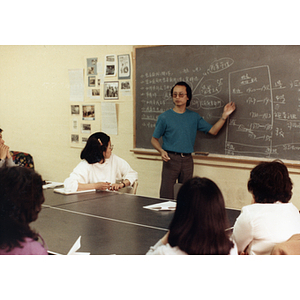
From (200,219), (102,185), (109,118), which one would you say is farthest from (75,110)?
(200,219)

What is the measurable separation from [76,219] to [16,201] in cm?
62

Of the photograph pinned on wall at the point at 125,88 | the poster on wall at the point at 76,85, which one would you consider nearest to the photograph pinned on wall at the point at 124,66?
the photograph pinned on wall at the point at 125,88

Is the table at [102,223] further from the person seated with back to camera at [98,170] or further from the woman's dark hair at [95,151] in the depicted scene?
the woman's dark hair at [95,151]

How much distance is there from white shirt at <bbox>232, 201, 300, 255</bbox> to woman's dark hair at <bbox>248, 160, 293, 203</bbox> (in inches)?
1.9

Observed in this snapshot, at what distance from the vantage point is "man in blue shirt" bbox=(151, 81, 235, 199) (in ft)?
11.3

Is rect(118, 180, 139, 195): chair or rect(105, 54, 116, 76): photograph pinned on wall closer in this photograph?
rect(118, 180, 139, 195): chair

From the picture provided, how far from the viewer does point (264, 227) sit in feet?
5.39

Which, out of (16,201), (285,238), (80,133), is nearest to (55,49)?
(80,133)

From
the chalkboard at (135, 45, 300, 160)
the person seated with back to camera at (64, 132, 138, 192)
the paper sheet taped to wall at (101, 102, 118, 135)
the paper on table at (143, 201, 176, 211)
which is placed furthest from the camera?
the paper sheet taped to wall at (101, 102, 118, 135)

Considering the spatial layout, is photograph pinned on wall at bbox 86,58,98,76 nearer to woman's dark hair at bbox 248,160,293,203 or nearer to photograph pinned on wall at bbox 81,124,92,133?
photograph pinned on wall at bbox 81,124,92,133

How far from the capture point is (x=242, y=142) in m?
3.44

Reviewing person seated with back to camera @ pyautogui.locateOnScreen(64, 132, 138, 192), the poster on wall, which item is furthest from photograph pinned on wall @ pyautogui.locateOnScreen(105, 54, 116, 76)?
person seated with back to camera @ pyautogui.locateOnScreen(64, 132, 138, 192)

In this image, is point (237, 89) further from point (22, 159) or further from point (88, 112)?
point (22, 159)

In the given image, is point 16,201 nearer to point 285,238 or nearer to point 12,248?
point 12,248
